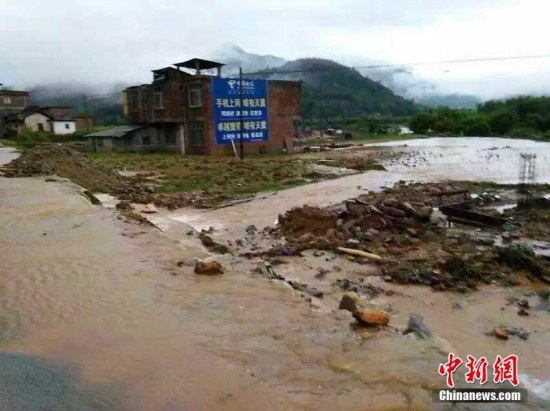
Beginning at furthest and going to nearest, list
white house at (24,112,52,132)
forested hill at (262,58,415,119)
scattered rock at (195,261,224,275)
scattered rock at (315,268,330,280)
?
forested hill at (262,58,415,119)
white house at (24,112,52,132)
scattered rock at (315,268,330,280)
scattered rock at (195,261,224,275)

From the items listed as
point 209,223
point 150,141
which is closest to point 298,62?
point 150,141

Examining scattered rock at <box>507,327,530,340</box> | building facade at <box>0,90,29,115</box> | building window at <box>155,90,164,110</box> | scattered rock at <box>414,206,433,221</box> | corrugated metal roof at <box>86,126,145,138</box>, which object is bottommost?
scattered rock at <box>507,327,530,340</box>

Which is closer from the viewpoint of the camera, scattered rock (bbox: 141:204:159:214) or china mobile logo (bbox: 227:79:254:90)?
scattered rock (bbox: 141:204:159:214)

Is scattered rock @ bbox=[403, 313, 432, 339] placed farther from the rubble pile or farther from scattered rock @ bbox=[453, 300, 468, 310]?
the rubble pile

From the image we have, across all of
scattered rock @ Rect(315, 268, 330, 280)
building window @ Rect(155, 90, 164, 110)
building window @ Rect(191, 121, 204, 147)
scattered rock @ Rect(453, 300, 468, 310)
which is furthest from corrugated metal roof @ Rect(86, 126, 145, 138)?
scattered rock @ Rect(453, 300, 468, 310)

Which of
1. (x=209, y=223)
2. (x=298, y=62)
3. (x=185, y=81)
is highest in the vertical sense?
(x=298, y=62)

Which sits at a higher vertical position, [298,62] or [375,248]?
[298,62]

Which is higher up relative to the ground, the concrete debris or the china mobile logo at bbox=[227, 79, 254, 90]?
the china mobile logo at bbox=[227, 79, 254, 90]

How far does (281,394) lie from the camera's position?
4.22 metres

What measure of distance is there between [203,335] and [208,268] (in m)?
2.40

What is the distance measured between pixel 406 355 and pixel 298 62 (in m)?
156

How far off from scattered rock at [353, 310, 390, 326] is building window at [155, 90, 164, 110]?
38639mm

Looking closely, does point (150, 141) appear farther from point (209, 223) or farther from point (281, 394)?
point (281, 394)

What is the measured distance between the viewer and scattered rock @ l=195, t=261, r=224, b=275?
7758 mm
